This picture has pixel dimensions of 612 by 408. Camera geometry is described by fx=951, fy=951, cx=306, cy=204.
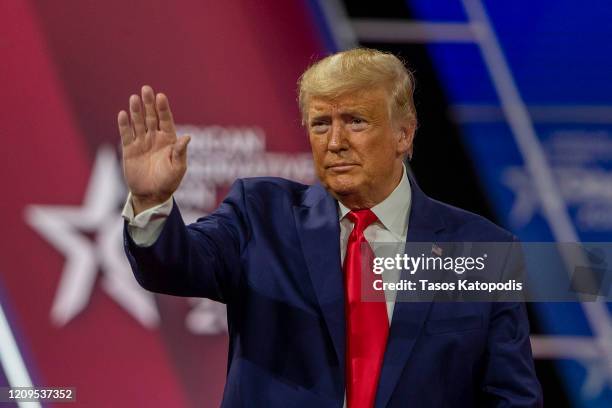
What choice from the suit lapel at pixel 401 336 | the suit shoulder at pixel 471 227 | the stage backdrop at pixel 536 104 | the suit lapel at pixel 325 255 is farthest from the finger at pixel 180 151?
the stage backdrop at pixel 536 104

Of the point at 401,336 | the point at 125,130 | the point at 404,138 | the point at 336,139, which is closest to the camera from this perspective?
the point at 125,130

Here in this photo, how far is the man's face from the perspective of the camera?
210 cm

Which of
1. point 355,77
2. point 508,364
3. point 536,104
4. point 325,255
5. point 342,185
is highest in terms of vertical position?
point 536,104

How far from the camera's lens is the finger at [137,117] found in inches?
68.8

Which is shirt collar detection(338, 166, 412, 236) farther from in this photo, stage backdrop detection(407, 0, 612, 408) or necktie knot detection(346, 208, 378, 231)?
stage backdrop detection(407, 0, 612, 408)

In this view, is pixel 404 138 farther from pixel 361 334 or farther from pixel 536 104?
pixel 536 104

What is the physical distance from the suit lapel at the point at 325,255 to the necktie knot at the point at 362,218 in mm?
41

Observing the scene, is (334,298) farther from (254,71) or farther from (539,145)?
(539,145)

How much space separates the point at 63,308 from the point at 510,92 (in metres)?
1.72

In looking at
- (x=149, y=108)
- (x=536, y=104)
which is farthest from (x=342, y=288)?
(x=536, y=104)

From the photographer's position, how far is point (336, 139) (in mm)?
2090

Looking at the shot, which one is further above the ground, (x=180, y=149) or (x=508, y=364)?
(x=180, y=149)

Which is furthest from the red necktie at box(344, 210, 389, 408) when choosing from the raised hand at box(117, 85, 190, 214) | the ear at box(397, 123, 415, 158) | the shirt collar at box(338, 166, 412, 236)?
the raised hand at box(117, 85, 190, 214)

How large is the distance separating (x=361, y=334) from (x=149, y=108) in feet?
2.14
